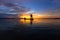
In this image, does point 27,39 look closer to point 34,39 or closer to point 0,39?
point 34,39

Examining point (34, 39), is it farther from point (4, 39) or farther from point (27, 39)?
point (4, 39)

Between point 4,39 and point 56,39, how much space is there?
4556 millimetres

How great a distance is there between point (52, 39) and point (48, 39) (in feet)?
1.20

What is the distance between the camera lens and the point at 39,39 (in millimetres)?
8805

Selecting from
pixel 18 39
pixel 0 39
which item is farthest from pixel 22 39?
pixel 0 39

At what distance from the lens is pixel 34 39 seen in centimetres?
879

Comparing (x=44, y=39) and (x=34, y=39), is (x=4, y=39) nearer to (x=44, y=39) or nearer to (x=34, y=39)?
(x=34, y=39)

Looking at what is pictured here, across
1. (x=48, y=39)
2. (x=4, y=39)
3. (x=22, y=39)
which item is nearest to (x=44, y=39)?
(x=48, y=39)

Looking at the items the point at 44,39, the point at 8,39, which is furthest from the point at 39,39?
the point at 8,39

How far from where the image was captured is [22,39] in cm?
879

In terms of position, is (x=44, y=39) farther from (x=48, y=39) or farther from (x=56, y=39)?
(x=56, y=39)

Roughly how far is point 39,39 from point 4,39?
3.05m

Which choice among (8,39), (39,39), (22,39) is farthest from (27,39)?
(8,39)

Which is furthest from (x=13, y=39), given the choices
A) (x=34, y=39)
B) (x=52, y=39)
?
(x=52, y=39)
